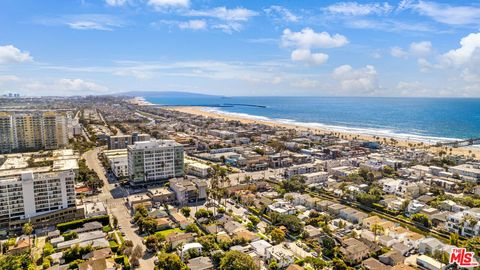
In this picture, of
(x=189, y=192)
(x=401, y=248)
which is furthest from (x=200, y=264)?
(x=401, y=248)

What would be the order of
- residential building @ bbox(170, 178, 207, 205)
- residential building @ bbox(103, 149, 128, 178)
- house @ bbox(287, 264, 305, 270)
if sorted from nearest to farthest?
house @ bbox(287, 264, 305, 270)
residential building @ bbox(170, 178, 207, 205)
residential building @ bbox(103, 149, 128, 178)

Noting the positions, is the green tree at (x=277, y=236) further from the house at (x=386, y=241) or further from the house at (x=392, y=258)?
the house at (x=386, y=241)

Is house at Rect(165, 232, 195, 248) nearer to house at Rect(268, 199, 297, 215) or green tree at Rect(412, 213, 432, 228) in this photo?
house at Rect(268, 199, 297, 215)

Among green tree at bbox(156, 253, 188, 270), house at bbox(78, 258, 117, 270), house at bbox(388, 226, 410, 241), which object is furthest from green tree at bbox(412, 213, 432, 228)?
house at bbox(78, 258, 117, 270)

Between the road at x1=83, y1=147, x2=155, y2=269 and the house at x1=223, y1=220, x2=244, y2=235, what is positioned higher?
the house at x1=223, y1=220, x2=244, y2=235

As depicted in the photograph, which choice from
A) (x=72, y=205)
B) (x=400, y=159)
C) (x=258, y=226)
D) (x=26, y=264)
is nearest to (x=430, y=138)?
(x=400, y=159)

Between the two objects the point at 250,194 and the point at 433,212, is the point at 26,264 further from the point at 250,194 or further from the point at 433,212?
the point at 433,212

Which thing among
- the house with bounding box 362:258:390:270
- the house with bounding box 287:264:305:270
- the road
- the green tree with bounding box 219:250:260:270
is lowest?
the road
